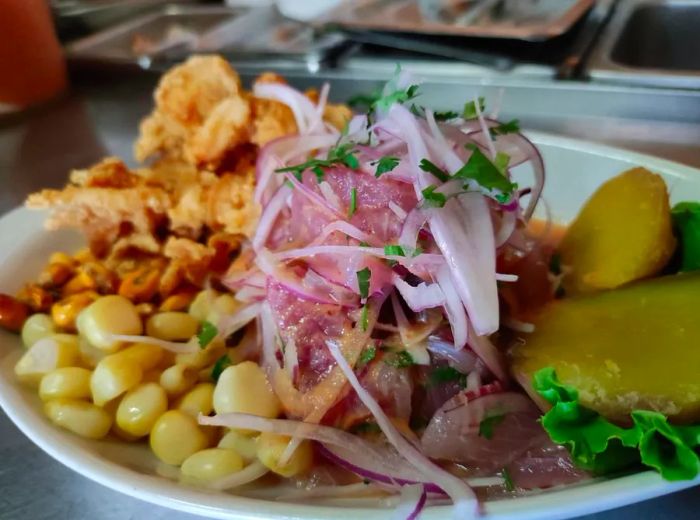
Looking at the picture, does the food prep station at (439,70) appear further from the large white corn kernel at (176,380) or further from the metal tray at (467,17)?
the large white corn kernel at (176,380)

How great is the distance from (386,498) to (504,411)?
20 cm

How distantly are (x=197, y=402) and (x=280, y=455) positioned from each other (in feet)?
0.60

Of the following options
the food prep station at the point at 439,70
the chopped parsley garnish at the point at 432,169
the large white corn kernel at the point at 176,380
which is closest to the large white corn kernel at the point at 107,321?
the large white corn kernel at the point at 176,380

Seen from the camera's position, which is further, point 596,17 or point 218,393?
point 596,17

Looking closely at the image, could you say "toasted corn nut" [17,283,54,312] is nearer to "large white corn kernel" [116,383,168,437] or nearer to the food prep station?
"large white corn kernel" [116,383,168,437]

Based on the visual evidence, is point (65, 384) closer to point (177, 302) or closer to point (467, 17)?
point (177, 302)

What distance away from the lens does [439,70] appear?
7.25 feet

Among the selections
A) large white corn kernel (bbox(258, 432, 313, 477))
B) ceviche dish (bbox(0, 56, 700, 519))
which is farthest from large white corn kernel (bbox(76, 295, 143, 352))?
large white corn kernel (bbox(258, 432, 313, 477))

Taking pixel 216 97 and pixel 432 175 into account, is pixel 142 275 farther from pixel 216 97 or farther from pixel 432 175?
pixel 432 175

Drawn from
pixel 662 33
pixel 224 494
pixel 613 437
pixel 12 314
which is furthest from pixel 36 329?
pixel 662 33

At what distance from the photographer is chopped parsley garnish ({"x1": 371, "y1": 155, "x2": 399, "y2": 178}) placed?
1.01 meters

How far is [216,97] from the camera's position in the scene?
58.1 inches

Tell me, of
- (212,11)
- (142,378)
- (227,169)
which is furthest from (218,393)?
(212,11)

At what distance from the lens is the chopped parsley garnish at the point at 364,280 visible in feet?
3.18
